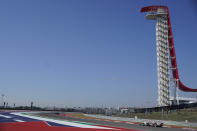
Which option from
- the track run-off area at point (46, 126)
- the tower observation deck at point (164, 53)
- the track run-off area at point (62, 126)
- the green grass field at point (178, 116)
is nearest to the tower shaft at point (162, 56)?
the tower observation deck at point (164, 53)

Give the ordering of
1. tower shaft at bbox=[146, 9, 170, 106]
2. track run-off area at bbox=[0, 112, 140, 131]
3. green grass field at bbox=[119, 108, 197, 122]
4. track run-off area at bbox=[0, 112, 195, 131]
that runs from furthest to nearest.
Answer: tower shaft at bbox=[146, 9, 170, 106], green grass field at bbox=[119, 108, 197, 122], track run-off area at bbox=[0, 112, 195, 131], track run-off area at bbox=[0, 112, 140, 131]

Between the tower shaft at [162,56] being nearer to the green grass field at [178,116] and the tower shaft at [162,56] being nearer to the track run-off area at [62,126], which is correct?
the green grass field at [178,116]

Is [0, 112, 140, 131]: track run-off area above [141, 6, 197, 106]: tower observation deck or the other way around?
the other way around

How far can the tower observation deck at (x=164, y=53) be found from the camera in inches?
3034

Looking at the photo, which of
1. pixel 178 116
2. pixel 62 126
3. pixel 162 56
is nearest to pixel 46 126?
pixel 62 126

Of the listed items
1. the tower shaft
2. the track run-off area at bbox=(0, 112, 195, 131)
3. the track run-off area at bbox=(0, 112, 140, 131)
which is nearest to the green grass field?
the track run-off area at bbox=(0, 112, 195, 131)

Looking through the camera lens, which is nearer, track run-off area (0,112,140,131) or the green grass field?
track run-off area (0,112,140,131)

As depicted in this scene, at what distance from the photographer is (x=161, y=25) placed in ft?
276

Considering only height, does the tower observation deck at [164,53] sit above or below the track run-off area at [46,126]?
above

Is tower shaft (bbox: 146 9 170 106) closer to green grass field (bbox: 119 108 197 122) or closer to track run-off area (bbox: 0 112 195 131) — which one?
green grass field (bbox: 119 108 197 122)

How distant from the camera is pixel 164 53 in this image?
79938 mm

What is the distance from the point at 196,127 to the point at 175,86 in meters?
50.6

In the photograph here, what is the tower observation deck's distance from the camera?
7706cm

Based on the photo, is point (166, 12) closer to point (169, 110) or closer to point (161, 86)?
point (161, 86)
